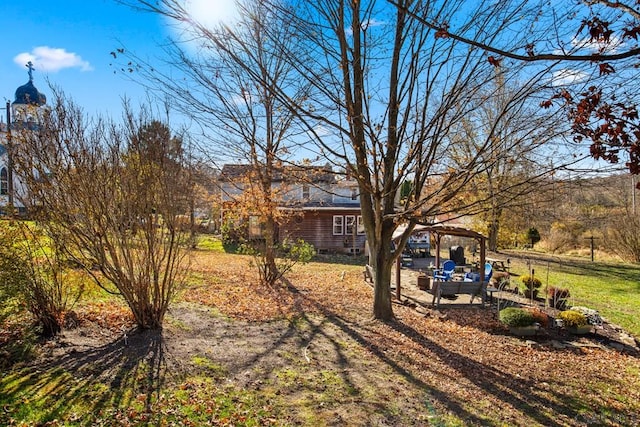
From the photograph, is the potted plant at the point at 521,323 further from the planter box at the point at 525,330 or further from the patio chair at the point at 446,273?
the patio chair at the point at 446,273

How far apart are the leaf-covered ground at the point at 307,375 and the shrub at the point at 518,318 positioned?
1.13 ft

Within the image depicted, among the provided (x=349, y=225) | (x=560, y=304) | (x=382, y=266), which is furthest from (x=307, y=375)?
(x=349, y=225)

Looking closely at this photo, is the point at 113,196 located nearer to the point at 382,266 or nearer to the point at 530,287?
the point at 382,266

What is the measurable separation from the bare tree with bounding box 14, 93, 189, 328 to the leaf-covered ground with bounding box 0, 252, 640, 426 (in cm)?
112

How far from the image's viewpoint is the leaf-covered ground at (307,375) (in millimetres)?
4559

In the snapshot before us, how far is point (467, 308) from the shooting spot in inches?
460

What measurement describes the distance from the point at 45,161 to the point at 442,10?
698 centimetres

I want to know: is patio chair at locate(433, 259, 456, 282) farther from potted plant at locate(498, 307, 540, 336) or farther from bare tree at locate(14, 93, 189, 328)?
bare tree at locate(14, 93, 189, 328)

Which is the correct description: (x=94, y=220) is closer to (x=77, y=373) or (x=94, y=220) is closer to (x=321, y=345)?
(x=77, y=373)

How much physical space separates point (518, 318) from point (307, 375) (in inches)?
234

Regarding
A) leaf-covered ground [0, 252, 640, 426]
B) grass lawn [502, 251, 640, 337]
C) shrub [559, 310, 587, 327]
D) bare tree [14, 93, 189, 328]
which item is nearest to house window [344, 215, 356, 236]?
grass lawn [502, 251, 640, 337]

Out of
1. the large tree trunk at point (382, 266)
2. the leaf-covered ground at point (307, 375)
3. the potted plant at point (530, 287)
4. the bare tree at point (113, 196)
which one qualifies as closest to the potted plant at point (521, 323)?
the leaf-covered ground at point (307, 375)

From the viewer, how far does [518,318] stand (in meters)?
9.31

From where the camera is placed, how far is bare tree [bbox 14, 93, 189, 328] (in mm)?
6227
